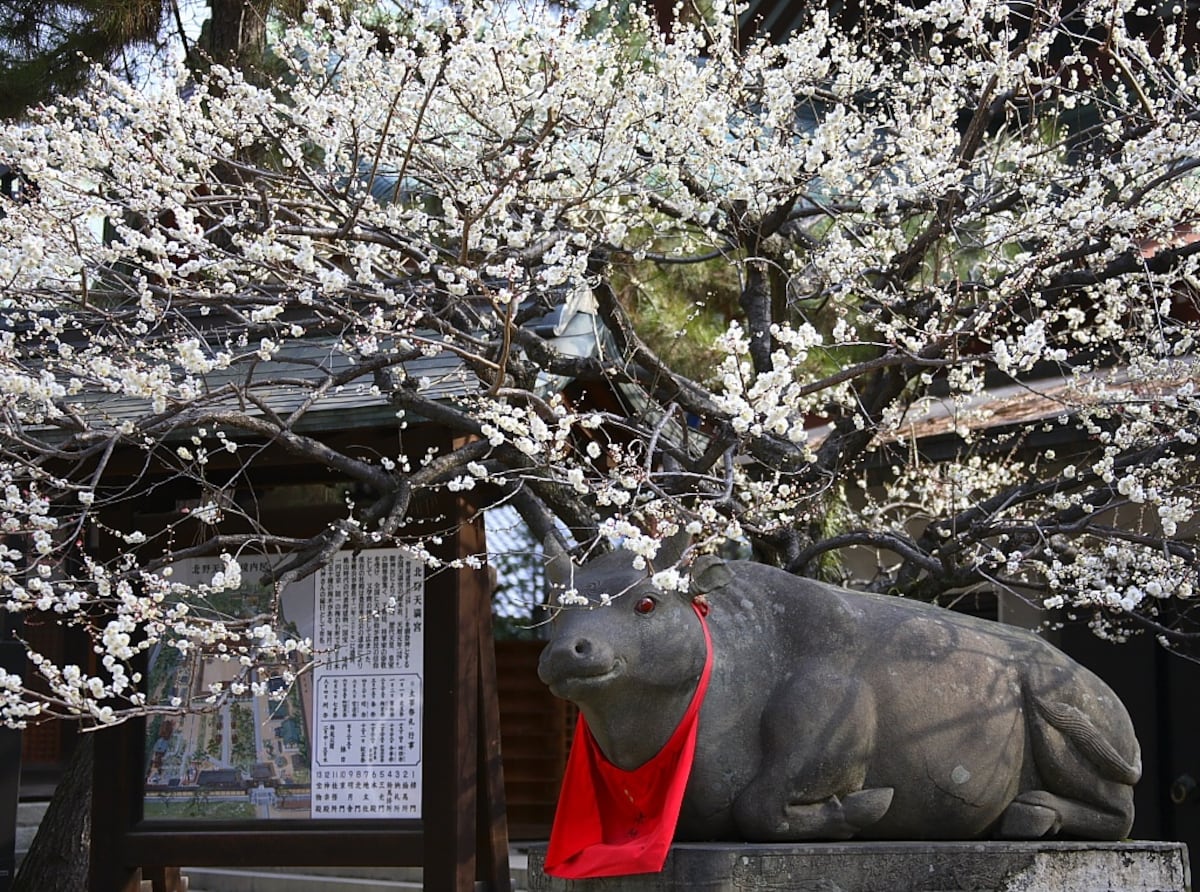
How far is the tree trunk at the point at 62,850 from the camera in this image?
29.0 ft

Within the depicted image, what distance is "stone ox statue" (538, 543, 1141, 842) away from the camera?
15.4 feet

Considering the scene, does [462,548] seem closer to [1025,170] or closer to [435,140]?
[435,140]

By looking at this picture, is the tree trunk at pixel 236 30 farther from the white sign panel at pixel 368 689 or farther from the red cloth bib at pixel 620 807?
the red cloth bib at pixel 620 807

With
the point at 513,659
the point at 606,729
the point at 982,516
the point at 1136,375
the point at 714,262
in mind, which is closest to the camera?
the point at 606,729

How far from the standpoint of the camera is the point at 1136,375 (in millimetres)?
7164

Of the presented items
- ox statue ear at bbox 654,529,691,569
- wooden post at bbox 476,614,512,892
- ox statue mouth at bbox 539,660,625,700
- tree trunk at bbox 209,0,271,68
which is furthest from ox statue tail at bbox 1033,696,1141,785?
tree trunk at bbox 209,0,271,68

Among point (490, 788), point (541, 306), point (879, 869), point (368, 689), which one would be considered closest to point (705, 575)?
point (879, 869)

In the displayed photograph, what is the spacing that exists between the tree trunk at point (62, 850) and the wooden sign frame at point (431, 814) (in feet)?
4.84

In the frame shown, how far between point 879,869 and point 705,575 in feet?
3.88

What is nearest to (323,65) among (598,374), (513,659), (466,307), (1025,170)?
(466,307)

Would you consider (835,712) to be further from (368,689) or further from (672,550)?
(368,689)

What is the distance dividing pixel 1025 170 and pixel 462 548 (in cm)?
374

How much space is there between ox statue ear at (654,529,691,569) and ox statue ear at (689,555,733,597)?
3.3 inches

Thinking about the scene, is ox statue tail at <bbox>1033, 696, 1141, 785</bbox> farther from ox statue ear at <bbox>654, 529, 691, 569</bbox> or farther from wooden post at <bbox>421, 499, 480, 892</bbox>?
wooden post at <bbox>421, 499, 480, 892</bbox>
